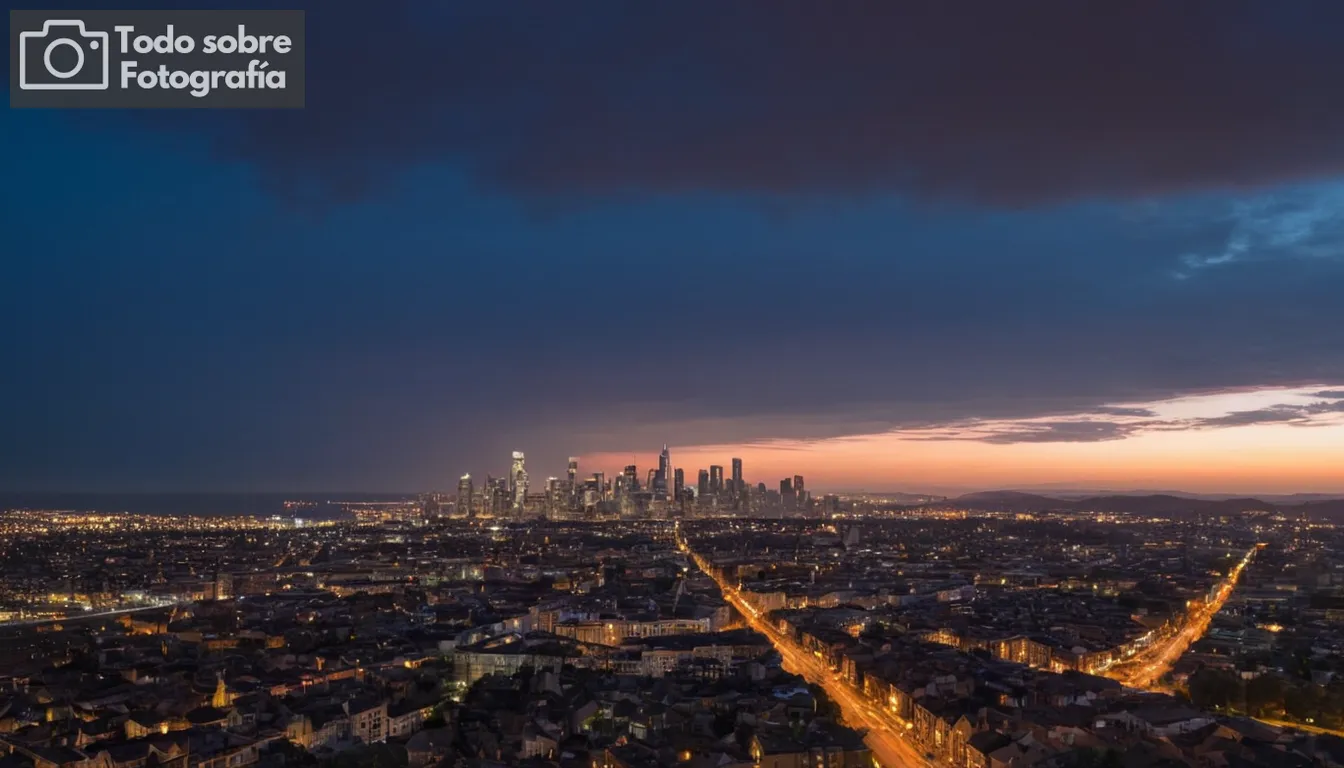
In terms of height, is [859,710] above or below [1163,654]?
above

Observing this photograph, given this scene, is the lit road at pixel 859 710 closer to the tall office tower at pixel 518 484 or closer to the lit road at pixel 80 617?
the lit road at pixel 80 617

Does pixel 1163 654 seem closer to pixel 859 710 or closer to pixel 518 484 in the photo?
pixel 859 710

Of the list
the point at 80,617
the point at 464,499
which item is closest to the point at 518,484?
the point at 464,499

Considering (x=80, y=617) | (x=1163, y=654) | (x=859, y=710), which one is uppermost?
(x=80, y=617)

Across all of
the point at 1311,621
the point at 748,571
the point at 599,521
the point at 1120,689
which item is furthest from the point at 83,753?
the point at 599,521

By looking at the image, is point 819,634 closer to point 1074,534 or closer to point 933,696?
point 933,696

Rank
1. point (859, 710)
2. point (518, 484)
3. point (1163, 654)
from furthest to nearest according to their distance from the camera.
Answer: point (518, 484) < point (1163, 654) < point (859, 710)
